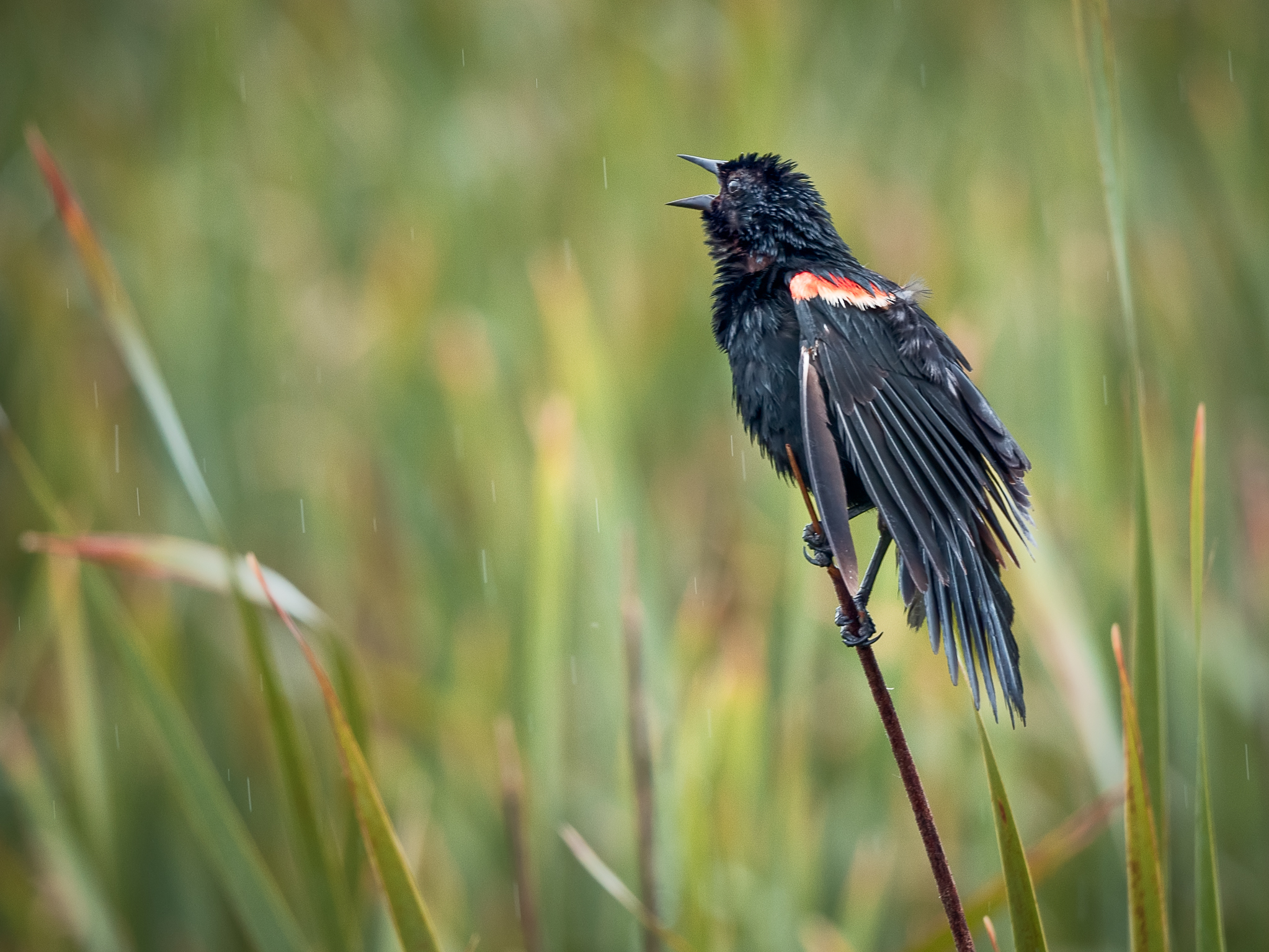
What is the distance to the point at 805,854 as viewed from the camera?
152 centimetres

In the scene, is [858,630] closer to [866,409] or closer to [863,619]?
[863,619]

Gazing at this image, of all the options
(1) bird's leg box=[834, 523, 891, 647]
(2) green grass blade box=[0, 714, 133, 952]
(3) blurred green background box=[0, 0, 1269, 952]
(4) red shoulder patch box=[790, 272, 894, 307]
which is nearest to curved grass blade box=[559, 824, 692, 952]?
(3) blurred green background box=[0, 0, 1269, 952]

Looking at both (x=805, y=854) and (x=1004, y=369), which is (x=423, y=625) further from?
(x=1004, y=369)

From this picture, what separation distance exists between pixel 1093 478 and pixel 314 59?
10.1ft

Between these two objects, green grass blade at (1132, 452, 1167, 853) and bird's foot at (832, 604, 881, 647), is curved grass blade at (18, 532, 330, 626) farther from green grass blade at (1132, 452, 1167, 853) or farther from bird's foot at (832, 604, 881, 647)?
green grass blade at (1132, 452, 1167, 853)

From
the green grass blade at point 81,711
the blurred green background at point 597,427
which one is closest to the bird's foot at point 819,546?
the blurred green background at point 597,427

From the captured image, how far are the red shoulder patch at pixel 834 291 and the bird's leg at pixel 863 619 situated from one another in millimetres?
212

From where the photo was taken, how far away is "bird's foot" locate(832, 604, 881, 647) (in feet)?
1.89

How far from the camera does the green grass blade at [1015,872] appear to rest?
57 cm

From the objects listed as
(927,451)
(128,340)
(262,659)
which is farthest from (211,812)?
(927,451)

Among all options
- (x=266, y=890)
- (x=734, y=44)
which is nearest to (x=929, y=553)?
(x=266, y=890)

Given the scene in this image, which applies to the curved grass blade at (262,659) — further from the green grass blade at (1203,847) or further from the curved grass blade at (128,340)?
the green grass blade at (1203,847)

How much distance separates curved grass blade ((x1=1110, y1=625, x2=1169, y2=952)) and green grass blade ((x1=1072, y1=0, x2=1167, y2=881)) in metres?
0.08

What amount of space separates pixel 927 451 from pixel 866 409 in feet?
0.20
